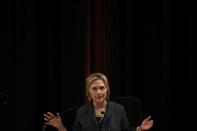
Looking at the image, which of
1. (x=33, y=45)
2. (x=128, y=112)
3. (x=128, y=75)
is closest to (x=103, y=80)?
(x=128, y=112)

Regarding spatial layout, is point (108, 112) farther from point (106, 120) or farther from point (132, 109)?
point (132, 109)

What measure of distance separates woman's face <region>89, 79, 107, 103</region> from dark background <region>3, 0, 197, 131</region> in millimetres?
882

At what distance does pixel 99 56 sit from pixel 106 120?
3.76 feet

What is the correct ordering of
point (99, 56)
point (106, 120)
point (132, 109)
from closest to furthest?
point (106, 120)
point (132, 109)
point (99, 56)

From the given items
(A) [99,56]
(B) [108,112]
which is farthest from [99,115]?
(A) [99,56]

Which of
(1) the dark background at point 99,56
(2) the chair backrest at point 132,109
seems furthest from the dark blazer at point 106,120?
(1) the dark background at point 99,56

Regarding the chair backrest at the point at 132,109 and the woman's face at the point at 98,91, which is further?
the chair backrest at the point at 132,109

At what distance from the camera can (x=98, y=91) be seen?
78.3 inches

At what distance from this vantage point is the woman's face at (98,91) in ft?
6.53

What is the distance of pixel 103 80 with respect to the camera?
6.78 ft

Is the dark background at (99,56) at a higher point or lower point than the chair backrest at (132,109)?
higher

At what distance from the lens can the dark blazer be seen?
1.97 meters

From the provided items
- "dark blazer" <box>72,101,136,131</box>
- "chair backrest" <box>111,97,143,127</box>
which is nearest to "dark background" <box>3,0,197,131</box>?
"chair backrest" <box>111,97,143,127</box>

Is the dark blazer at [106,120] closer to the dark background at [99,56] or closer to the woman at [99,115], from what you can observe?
the woman at [99,115]
